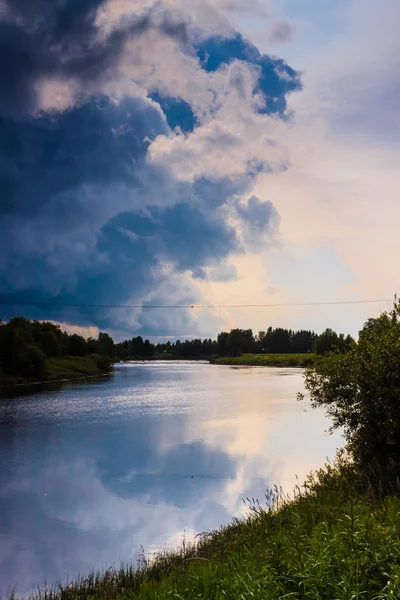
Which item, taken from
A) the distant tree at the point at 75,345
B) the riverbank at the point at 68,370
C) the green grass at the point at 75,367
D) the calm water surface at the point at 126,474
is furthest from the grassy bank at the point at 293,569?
the distant tree at the point at 75,345

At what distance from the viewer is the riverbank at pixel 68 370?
3424 inches

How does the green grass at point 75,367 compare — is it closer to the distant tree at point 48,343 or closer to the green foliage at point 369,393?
the distant tree at point 48,343

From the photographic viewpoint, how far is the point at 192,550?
45.4 feet

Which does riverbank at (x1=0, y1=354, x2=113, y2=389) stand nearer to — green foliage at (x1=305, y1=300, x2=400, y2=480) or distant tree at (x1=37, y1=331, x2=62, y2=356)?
distant tree at (x1=37, y1=331, x2=62, y2=356)

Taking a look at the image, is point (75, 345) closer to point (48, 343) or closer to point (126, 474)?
point (48, 343)

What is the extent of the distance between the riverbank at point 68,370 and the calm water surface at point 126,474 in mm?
39370

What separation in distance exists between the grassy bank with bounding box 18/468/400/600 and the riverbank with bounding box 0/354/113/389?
74982 mm

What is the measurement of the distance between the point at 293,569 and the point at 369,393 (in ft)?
30.9

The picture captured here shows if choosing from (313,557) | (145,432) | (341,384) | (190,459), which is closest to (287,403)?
(145,432)

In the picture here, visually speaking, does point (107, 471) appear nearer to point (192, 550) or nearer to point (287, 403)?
point (192, 550)

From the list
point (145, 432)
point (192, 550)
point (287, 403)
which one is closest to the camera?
point (192, 550)

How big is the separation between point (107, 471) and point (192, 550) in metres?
13.0

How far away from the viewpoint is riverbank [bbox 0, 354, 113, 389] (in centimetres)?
8698

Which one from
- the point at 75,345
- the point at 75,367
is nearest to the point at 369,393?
the point at 75,367
